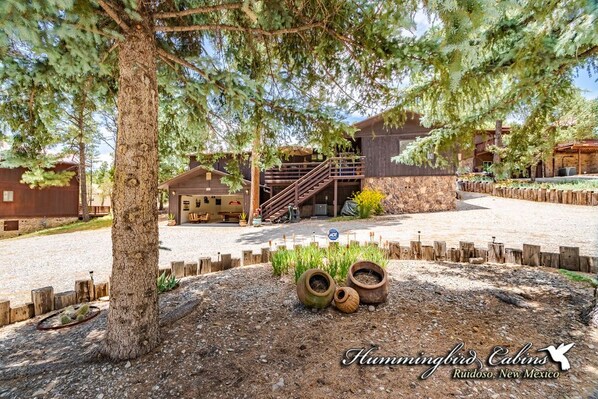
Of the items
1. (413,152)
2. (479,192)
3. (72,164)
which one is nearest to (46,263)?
(413,152)

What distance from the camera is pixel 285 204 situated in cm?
1560

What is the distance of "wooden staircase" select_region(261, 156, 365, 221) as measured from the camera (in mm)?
15391

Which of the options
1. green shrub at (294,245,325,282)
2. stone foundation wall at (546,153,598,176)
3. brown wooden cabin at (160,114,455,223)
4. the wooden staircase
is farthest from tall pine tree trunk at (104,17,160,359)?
stone foundation wall at (546,153,598,176)

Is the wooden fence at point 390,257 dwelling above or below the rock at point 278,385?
above

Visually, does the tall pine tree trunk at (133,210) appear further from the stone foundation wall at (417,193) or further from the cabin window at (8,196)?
the cabin window at (8,196)

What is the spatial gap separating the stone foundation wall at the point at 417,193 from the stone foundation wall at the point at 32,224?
69.9 ft

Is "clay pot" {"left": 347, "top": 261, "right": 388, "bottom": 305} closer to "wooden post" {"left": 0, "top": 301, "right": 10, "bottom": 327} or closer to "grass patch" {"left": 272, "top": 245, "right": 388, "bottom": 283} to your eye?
"grass patch" {"left": 272, "top": 245, "right": 388, "bottom": 283}

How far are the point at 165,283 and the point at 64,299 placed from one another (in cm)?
145

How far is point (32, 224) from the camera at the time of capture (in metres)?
18.4

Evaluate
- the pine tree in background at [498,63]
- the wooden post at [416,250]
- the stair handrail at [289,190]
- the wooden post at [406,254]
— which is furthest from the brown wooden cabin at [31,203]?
the pine tree in background at [498,63]

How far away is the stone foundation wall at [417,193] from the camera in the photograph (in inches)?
595

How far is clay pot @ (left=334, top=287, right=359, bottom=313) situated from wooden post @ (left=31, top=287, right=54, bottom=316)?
13.7 ft

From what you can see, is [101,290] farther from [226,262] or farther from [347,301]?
[347,301]

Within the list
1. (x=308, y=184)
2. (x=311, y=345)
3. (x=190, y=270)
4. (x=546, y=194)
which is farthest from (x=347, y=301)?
(x=546, y=194)
